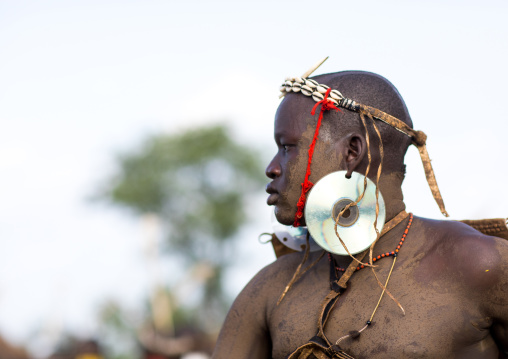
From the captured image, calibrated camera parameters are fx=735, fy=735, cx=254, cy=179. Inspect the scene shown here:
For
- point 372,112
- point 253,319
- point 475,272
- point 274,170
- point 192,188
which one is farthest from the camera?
point 192,188

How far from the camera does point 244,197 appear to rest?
35156 mm

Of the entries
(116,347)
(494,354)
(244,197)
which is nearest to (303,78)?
(494,354)

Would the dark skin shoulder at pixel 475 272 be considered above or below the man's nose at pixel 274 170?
below

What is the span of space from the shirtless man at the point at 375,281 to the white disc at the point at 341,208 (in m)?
0.16

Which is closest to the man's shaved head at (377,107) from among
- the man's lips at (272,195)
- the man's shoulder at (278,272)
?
the man's lips at (272,195)

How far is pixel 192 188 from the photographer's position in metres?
35.3

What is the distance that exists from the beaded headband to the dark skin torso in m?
0.17

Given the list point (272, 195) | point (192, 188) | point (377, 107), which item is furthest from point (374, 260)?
point (192, 188)

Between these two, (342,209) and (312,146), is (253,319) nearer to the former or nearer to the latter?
(342,209)

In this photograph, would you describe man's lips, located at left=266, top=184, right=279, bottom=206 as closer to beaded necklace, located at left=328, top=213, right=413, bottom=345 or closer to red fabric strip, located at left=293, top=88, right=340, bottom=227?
red fabric strip, located at left=293, top=88, right=340, bottom=227

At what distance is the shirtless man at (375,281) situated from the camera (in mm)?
2668

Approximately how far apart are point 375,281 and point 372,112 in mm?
688

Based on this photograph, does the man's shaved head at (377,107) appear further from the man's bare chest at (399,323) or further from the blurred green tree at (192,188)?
the blurred green tree at (192,188)

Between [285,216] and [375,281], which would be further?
[285,216]
